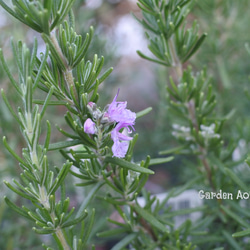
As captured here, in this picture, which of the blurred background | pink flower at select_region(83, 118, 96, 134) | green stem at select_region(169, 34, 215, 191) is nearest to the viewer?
pink flower at select_region(83, 118, 96, 134)

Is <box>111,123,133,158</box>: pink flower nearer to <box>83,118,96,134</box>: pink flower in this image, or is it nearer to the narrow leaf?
<box>83,118,96,134</box>: pink flower

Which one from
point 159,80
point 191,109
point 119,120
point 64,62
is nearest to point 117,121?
point 119,120

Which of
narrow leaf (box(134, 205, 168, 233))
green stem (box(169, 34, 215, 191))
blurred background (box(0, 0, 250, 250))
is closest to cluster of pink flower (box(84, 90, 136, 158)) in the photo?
narrow leaf (box(134, 205, 168, 233))

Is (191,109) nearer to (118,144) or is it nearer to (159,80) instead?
(118,144)

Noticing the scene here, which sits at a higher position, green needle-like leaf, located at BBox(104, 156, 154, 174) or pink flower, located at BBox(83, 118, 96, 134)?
pink flower, located at BBox(83, 118, 96, 134)

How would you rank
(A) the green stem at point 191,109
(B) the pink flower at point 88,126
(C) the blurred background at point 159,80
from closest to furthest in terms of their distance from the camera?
(B) the pink flower at point 88,126
(A) the green stem at point 191,109
(C) the blurred background at point 159,80

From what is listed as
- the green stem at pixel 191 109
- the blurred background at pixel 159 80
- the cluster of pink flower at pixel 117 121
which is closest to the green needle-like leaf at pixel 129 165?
the cluster of pink flower at pixel 117 121

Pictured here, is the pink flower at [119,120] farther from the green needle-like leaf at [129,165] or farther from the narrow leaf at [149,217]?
the narrow leaf at [149,217]

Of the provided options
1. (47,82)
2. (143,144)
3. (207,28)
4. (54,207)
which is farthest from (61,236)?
(207,28)

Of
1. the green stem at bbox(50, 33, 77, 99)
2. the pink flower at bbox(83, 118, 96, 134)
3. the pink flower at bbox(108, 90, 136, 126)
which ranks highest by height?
the green stem at bbox(50, 33, 77, 99)

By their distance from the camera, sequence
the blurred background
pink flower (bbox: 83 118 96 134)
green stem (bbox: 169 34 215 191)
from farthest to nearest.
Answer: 1. the blurred background
2. green stem (bbox: 169 34 215 191)
3. pink flower (bbox: 83 118 96 134)

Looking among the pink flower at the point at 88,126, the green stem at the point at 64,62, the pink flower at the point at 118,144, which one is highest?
the green stem at the point at 64,62

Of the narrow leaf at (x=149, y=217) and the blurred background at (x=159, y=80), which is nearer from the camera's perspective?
the narrow leaf at (x=149, y=217)

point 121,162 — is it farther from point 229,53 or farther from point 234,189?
point 229,53
